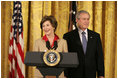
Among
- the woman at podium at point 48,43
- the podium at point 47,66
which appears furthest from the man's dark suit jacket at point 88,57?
the podium at point 47,66

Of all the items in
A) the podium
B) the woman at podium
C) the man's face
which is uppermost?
the man's face

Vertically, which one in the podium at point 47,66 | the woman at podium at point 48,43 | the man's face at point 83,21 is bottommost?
the podium at point 47,66

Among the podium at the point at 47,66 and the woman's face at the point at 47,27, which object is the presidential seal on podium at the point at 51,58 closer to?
the podium at the point at 47,66

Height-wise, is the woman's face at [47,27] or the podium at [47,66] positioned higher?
the woman's face at [47,27]

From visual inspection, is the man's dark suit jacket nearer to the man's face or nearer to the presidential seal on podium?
the man's face

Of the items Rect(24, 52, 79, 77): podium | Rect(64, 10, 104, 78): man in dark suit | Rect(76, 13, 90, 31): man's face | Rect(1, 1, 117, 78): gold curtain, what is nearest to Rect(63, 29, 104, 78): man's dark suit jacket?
Rect(64, 10, 104, 78): man in dark suit

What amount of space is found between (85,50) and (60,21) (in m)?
1.21

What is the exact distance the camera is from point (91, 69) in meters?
2.51

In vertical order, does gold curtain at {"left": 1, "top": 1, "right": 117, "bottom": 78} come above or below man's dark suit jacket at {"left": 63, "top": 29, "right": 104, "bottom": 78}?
above

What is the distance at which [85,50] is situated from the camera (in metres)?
2.48

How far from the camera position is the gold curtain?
3.50m

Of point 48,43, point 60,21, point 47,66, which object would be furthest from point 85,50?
point 60,21

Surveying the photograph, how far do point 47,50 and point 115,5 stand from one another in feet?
6.70

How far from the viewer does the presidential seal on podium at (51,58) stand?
203 cm
